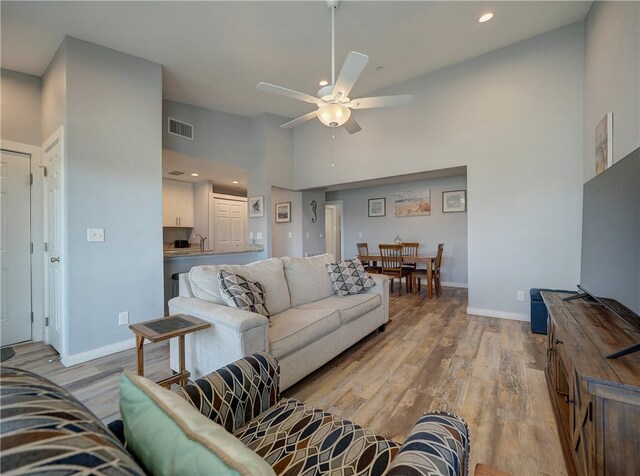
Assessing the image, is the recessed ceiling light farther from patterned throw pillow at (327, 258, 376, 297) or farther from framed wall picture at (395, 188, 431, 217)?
framed wall picture at (395, 188, 431, 217)

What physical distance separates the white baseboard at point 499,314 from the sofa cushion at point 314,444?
3341mm

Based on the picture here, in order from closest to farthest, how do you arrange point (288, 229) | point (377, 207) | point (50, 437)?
point (50, 437)
point (288, 229)
point (377, 207)

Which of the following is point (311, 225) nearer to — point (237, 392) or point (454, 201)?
point (454, 201)

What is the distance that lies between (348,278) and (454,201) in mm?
3719

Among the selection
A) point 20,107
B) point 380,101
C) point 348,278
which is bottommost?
point 348,278

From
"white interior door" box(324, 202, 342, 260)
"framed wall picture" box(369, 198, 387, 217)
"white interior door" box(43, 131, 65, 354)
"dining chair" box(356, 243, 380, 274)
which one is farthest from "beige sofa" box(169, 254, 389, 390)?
"white interior door" box(324, 202, 342, 260)

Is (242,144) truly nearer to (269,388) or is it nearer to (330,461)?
(269,388)

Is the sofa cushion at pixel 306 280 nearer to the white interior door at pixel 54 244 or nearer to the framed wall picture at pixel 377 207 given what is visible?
the white interior door at pixel 54 244

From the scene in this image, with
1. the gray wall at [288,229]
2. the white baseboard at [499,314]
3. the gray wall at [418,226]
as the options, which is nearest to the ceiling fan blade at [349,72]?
the gray wall at [288,229]

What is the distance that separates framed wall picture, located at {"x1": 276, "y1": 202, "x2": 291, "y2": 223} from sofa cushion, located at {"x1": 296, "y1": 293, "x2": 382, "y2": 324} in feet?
8.86

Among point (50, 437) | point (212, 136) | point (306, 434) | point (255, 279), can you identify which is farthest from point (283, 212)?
point (50, 437)

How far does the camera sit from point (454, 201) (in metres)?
5.64

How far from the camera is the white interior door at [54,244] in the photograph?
2.63 m

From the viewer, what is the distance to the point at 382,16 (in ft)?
9.04
